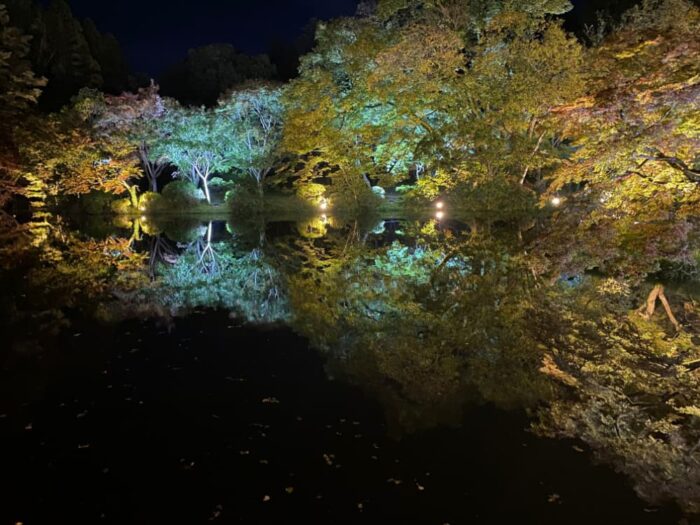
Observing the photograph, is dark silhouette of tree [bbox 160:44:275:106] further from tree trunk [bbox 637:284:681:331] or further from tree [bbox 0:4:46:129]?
tree trunk [bbox 637:284:681:331]

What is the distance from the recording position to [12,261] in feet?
38.9

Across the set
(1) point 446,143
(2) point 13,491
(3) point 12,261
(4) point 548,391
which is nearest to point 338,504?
(2) point 13,491

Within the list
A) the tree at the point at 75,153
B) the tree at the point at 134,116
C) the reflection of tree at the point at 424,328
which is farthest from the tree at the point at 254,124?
the reflection of tree at the point at 424,328

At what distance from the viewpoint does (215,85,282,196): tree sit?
1049 inches

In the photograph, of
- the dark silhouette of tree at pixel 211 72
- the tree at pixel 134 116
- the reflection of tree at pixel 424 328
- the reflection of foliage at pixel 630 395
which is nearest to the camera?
the reflection of foliage at pixel 630 395

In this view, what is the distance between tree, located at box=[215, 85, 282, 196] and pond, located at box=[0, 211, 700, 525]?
18338 mm

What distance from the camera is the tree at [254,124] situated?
26.6 metres

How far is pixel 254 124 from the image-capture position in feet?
90.8

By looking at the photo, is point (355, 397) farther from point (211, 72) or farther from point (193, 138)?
point (211, 72)

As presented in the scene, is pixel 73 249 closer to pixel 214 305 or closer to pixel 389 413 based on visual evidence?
pixel 214 305

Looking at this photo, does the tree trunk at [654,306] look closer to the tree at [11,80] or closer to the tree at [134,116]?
the tree at [11,80]

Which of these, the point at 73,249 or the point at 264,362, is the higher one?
the point at 73,249

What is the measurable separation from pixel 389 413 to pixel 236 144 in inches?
984

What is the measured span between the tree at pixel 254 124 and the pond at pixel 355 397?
18.3 m
